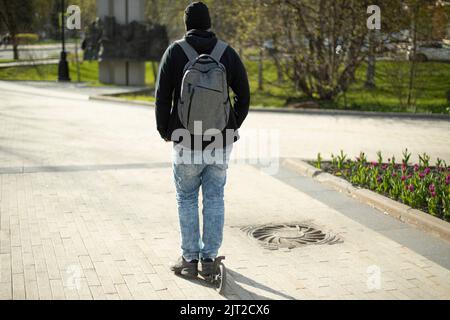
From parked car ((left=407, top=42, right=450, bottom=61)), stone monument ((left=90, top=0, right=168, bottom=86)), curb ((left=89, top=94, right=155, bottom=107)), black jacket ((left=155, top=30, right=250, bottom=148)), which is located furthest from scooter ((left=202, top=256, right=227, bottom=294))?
stone monument ((left=90, top=0, right=168, bottom=86))

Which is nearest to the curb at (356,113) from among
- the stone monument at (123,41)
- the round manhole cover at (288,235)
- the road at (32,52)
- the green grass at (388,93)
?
the green grass at (388,93)

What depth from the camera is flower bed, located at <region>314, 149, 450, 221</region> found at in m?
7.13

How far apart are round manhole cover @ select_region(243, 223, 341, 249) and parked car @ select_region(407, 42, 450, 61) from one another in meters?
12.6

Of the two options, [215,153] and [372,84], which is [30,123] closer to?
[215,153]

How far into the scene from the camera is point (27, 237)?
6.21 m

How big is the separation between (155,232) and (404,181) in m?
3.05

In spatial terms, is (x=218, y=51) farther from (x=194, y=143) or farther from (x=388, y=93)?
(x=388, y=93)

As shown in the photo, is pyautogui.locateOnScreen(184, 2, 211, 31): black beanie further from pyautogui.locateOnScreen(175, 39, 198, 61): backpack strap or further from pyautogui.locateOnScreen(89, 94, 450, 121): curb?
pyautogui.locateOnScreen(89, 94, 450, 121): curb

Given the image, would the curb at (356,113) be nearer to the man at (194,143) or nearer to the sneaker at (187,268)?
the man at (194,143)

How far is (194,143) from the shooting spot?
16.0 ft

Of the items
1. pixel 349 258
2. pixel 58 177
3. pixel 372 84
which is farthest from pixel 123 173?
pixel 372 84

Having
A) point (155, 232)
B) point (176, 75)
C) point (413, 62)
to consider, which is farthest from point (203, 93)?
point (413, 62)

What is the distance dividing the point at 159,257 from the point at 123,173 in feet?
12.3

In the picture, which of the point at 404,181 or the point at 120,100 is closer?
the point at 404,181
